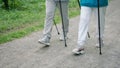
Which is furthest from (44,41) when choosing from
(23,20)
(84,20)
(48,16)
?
(23,20)

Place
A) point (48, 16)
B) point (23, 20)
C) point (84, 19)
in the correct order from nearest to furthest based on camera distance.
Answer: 1. point (84, 19)
2. point (48, 16)
3. point (23, 20)

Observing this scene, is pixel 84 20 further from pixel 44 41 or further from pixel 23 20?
pixel 23 20

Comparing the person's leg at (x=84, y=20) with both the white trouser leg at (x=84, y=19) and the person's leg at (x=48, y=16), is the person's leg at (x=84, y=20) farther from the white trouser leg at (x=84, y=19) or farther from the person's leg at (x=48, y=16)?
the person's leg at (x=48, y=16)

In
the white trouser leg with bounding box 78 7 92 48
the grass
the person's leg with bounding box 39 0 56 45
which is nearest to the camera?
the white trouser leg with bounding box 78 7 92 48

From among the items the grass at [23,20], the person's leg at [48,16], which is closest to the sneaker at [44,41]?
Result: the person's leg at [48,16]

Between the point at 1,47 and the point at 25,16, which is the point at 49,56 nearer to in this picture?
the point at 1,47

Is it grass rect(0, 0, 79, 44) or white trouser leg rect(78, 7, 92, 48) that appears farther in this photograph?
grass rect(0, 0, 79, 44)

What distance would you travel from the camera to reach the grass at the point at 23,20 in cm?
889

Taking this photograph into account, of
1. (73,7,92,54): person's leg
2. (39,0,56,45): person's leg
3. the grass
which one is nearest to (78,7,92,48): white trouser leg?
(73,7,92,54): person's leg

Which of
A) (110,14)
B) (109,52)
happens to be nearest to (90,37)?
(109,52)

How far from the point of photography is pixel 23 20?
10.7m

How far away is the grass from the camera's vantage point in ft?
29.2

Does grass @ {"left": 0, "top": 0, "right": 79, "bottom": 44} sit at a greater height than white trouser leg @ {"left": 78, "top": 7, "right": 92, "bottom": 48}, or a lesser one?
lesser

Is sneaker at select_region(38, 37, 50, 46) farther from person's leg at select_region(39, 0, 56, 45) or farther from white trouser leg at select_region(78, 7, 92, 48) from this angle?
white trouser leg at select_region(78, 7, 92, 48)
